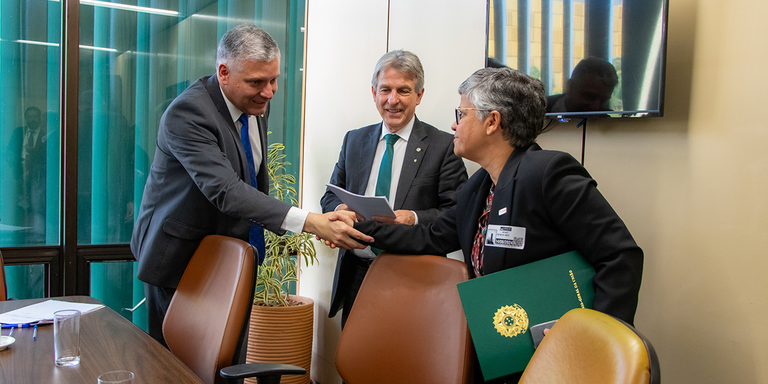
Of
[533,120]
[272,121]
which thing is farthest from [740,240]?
[272,121]

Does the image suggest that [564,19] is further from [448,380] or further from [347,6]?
[347,6]

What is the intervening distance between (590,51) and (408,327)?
3.84 feet

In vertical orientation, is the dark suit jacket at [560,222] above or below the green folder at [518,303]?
above

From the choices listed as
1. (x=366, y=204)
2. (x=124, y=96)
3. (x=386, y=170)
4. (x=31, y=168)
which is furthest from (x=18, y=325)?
(x=124, y=96)

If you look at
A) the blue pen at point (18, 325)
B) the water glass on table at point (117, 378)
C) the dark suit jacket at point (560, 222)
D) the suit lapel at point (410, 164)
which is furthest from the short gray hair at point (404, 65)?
the water glass on table at point (117, 378)

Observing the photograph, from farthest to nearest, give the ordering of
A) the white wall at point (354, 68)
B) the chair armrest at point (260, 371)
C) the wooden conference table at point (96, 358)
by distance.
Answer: the white wall at point (354, 68), the chair armrest at point (260, 371), the wooden conference table at point (96, 358)

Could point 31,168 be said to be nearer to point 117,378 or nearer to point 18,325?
point 18,325

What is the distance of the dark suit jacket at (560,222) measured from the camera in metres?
1.48

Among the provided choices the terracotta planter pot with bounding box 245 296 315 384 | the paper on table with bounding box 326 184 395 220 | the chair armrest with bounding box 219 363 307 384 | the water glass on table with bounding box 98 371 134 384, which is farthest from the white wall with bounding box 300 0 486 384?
the water glass on table with bounding box 98 371 134 384

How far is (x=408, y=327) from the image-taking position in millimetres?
1759

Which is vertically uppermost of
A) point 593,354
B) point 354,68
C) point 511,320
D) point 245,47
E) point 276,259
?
point 354,68

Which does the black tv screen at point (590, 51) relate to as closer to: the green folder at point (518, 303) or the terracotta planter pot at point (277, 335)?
the green folder at point (518, 303)

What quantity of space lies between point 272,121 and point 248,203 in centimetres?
219

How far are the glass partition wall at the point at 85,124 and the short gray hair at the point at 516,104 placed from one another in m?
2.88
